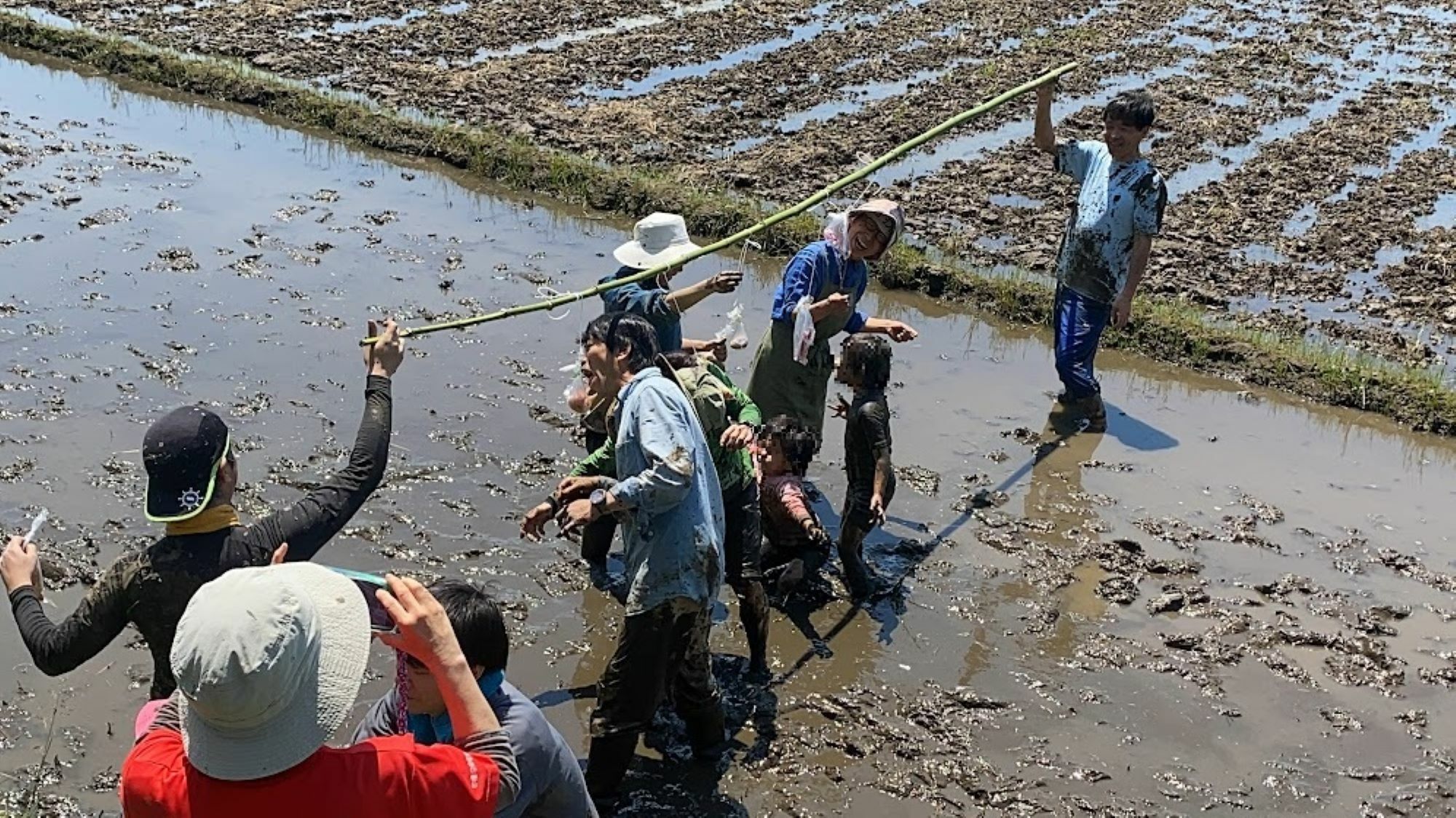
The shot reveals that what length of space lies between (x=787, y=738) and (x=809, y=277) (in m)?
1.96

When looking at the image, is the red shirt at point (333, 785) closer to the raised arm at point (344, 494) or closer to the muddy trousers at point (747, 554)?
the raised arm at point (344, 494)

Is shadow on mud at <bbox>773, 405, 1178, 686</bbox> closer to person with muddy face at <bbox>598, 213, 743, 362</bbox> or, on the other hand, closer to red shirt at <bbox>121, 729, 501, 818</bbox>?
person with muddy face at <bbox>598, 213, 743, 362</bbox>

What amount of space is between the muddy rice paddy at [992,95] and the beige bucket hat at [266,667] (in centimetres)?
771

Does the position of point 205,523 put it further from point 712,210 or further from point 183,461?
point 712,210

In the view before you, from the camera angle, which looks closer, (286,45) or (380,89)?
(380,89)

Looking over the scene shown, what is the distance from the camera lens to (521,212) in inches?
410

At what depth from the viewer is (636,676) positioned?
414cm

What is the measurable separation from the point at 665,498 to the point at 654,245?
1872 mm

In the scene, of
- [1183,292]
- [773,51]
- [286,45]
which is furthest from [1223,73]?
[286,45]

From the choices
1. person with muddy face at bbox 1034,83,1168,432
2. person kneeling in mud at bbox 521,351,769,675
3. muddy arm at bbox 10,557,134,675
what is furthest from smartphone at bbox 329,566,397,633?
person with muddy face at bbox 1034,83,1168,432

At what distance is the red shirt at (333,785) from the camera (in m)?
2.19

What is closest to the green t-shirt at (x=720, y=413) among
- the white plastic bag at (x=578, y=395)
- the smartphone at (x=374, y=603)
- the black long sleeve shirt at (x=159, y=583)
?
the white plastic bag at (x=578, y=395)

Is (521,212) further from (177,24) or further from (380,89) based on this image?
(177,24)

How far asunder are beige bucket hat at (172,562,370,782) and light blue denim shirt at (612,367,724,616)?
1.61 m
